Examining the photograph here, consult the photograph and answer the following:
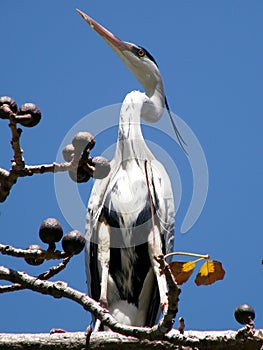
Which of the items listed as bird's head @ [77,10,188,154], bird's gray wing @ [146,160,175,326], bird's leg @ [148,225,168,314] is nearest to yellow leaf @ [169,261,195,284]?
bird's leg @ [148,225,168,314]

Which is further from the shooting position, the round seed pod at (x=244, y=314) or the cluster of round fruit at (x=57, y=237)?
the cluster of round fruit at (x=57, y=237)

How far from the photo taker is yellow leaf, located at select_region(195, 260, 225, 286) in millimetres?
2555

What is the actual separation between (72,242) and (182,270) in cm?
51

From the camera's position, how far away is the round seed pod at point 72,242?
2.89m

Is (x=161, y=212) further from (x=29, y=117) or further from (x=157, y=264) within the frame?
(x=29, y=117)

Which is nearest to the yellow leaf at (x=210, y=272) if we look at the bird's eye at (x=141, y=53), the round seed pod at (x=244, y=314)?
the round seed pod at (x=244, y=314)

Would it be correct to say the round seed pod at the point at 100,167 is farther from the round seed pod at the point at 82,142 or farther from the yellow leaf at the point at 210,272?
the yellow leaf at the point at 210,272

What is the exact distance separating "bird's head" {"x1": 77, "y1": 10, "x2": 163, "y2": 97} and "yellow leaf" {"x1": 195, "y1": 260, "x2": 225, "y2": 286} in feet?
12.7

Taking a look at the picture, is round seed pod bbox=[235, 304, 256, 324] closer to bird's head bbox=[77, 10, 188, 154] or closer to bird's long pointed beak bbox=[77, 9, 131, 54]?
bird's head bbox=[77, 10, 188, 154]

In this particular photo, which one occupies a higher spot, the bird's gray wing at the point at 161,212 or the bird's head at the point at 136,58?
the bird's head at the point at 136,58

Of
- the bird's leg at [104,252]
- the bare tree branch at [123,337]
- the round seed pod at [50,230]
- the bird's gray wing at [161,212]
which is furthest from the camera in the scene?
the bird's gray wing at [161,212]

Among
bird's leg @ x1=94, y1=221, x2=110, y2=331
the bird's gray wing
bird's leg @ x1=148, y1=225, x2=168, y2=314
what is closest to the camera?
bird's leg @ x1=148, y1=225, x2=168, y2=314

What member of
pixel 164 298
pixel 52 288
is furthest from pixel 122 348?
pixel 164 298

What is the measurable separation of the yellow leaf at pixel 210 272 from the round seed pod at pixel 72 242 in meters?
0.53
